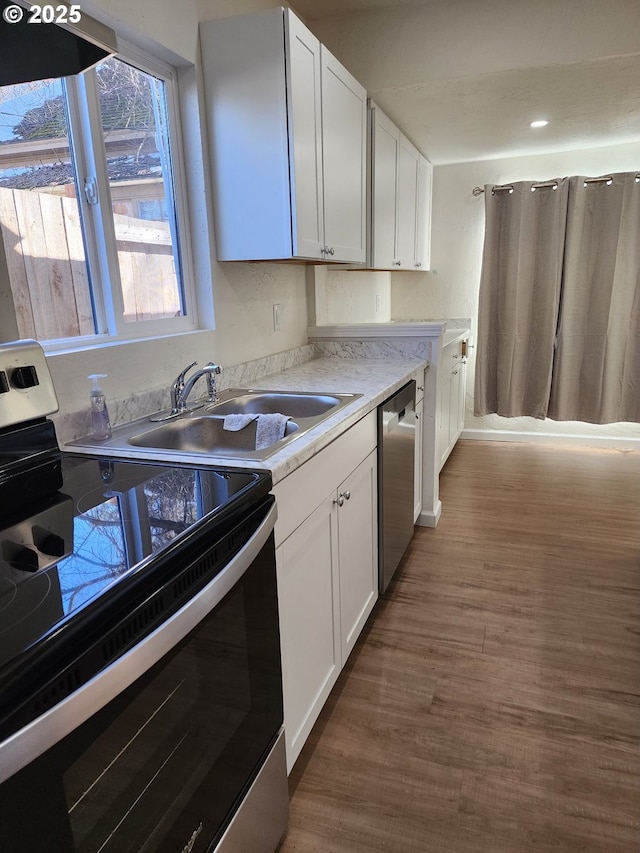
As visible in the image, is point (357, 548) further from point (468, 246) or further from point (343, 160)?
point (468, 246)

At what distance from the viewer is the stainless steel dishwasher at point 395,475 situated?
2092 mm

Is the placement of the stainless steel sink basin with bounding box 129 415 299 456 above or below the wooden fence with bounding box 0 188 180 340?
below

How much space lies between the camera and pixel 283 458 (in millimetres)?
1259

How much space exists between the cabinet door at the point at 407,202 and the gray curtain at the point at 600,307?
1161mm

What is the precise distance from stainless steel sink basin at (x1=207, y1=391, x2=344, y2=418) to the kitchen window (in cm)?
36

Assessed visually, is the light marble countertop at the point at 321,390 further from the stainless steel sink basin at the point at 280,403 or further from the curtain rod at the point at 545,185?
the curtain rod at the point at 545,185

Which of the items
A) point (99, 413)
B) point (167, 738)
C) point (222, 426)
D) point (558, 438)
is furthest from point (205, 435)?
point (558, 438)

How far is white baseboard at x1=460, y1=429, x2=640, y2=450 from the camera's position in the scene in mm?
4359

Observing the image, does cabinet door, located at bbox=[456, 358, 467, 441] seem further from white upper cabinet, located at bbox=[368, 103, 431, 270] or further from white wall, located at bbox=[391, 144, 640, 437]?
white upper cabinet, located at bbox=[368, 103, 431, 270]

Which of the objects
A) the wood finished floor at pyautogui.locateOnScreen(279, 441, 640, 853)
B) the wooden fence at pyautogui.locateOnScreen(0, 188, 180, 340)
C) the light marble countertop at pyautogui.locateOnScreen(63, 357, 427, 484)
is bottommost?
the wood finished floor at pyautogui.locateOnScreen(279, 441, 640, 853)

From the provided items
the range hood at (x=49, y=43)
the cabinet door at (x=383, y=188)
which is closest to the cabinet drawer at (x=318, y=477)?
the range hood at (x=49, y=43)

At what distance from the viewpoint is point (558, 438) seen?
4.54 m

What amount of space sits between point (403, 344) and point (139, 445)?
5.40 ft

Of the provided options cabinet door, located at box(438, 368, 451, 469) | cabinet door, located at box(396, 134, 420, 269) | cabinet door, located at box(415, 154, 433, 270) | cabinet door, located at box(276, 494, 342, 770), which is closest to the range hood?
cabinet door, located at box(276, 494, 342, 770)
